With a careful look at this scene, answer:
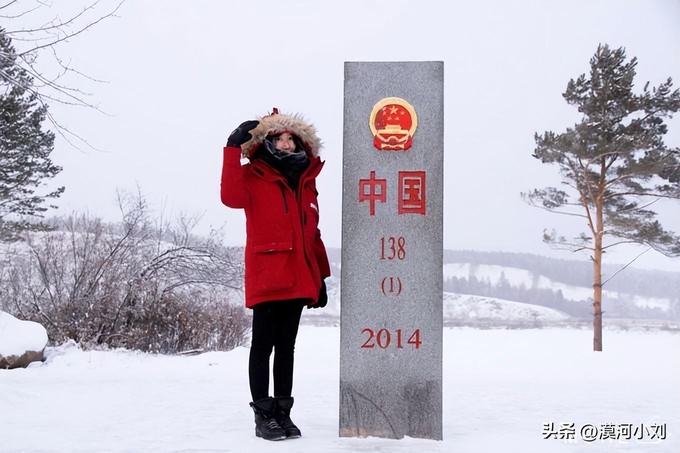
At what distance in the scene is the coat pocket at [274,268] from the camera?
3383mm

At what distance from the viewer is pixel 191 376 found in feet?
20.6

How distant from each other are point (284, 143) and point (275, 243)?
1.94ft

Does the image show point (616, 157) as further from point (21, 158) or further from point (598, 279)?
point (21, 158)

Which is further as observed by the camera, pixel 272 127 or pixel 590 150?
pixel 590 150

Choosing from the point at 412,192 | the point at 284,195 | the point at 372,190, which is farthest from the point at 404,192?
the point at 284,195

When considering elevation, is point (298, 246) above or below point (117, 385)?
above

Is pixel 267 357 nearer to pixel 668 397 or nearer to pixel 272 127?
pixel 272 127

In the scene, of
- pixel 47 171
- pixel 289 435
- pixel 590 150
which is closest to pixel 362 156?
pixel 289 435

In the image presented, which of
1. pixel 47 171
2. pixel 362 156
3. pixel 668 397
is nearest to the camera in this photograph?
pixel 362 156

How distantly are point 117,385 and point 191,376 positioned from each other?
3.19ft

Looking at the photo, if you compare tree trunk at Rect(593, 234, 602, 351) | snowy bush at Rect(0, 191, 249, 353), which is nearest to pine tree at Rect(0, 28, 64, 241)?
snowy bush at Rect(0, 191, 249, 353)

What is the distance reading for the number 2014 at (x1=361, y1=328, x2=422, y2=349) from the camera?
11.8 feet

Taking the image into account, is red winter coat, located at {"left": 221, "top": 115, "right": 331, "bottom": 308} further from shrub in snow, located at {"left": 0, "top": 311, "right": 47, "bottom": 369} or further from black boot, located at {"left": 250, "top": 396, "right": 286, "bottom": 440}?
shrub in snow, located at {"left": 0, "top": 311, "right": 47, "bottom": 369}

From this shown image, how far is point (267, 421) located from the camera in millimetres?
3447
